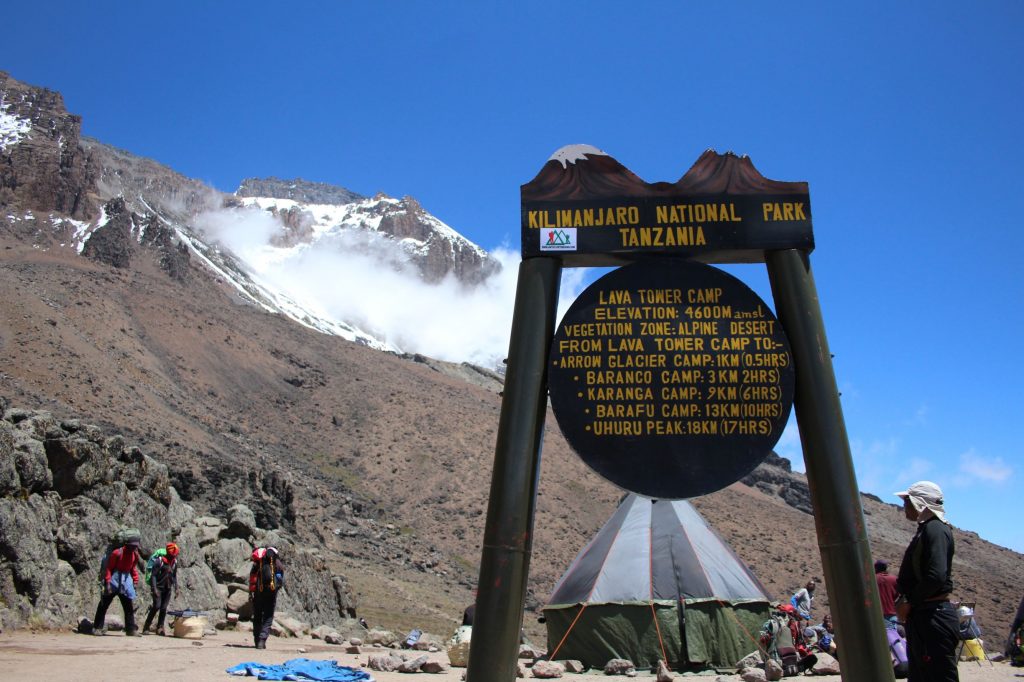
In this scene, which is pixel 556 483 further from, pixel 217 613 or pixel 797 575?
pixel 217 613

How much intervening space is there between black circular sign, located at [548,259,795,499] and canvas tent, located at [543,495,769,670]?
9.45 meters

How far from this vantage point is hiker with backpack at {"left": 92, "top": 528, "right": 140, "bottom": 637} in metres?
13.0

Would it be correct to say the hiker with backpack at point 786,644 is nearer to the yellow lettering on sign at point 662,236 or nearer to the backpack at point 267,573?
the backpack at point 267,573

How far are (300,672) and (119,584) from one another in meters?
5.22

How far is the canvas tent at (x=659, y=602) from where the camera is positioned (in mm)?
13914

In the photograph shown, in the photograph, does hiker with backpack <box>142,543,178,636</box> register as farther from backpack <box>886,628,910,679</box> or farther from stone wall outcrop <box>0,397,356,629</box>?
backpack <box>886,628,910,679</box>

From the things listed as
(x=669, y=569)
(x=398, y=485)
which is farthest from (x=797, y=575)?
(x=669, y=569)

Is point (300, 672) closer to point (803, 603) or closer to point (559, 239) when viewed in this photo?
point (559, 239)

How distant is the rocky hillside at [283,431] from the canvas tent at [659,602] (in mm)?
8628

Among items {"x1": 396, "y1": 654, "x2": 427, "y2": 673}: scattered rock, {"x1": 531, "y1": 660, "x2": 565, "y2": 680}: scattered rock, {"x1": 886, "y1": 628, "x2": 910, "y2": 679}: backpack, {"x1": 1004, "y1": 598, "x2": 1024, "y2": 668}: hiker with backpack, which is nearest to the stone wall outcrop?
{"x1": 396, "y1": 654, "x2": 427, "y2": 673}: scattered rock

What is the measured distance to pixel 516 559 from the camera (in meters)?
5.27

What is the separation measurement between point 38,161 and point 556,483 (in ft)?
221

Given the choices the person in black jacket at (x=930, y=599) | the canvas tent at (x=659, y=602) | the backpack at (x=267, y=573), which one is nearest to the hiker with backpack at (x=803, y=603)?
the canvas tent at (x=659, y=602)

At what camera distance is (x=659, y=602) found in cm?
1413
